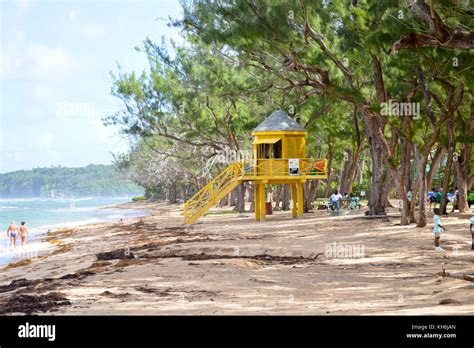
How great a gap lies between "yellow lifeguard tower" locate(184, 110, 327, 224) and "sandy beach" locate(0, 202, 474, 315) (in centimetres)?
790

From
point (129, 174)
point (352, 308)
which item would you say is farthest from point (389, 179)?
point (129, 174)

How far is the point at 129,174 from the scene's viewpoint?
316 feet

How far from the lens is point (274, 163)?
3359 cm

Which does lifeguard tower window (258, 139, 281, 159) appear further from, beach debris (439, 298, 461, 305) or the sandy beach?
beach debris (439, 298, 461, 305)

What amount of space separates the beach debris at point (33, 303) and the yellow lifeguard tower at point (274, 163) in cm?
2018

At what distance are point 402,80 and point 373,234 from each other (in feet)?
19.2

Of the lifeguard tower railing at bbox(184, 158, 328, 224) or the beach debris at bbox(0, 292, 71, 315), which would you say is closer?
the beach debris at bbox(0, 292, 71, 315)

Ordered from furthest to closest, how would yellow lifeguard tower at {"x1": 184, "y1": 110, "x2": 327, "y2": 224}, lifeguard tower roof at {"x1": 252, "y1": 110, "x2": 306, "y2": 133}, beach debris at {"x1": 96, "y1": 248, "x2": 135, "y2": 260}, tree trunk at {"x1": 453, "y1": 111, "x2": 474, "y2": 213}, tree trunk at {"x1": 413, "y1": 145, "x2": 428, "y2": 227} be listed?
lifeguard tower roof at {"x1": 252, "y1": 110, "x2": 306, "y2": 133} → yellow lifeguard tower at {"x1": 184, "y1": 110, "x2": 327, "y2": 224} → tree trunk at {"x1": 453, "y1": 111, "x2": 474, "y2": 213} → tree trunk at {"x1": 413, "y1": 145, "x2": 428, "y2": 227} → beach debris at {"x1": 96, "y1": 248, "x2": 135, "y2": 260}

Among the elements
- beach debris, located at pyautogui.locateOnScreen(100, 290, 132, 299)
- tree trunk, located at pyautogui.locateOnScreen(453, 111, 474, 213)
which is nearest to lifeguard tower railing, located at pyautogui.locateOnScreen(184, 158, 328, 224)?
tree trunk, located at pyautogui.locateOnScreen(453, 111, 474, 213)

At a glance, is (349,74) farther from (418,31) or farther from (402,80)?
(418,31)

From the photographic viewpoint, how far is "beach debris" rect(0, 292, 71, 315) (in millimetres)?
11257

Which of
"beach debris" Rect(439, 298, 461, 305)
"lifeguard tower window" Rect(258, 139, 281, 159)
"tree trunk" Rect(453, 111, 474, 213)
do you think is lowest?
"beach debris" Rect(439, 298, 461, 305)

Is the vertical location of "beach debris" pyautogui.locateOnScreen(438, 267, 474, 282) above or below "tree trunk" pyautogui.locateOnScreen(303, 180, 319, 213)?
below

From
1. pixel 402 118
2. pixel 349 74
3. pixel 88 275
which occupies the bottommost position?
pixel 88 275
